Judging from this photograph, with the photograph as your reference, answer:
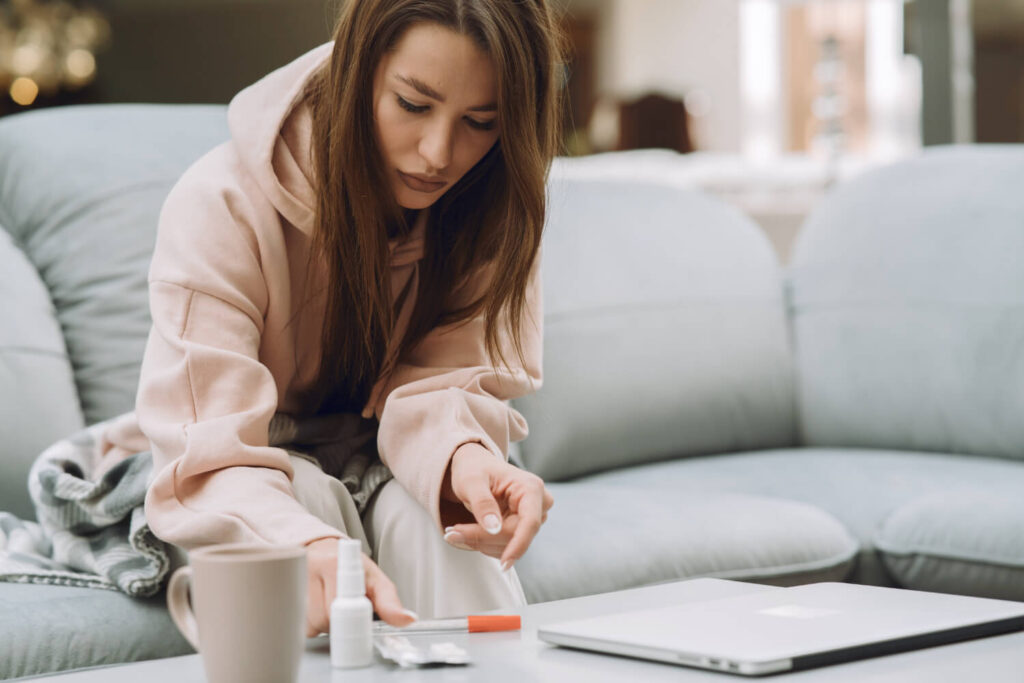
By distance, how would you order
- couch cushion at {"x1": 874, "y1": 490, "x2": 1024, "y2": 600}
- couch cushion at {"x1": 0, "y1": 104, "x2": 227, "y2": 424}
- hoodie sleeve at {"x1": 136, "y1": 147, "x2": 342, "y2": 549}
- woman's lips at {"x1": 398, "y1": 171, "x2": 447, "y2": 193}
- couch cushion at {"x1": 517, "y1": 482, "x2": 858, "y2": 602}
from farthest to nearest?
couch cushion at {"x1": 0, "y1": 104, "x2": 227, "y2": 424}, couch cushion at {"x1": 874, "y1": 490, "x2": 1024, "y2": 600}, couch cushion at {"x1": 517, "y1": 482, "x2": 858, "y2": 602}, woman's lips at {"x1": 398, "y1": 171, "x2": 447, "y2": 193}, hoodie sleeve at {"x1": 136, "y1": 147, "x2": 342, "y2": 549}

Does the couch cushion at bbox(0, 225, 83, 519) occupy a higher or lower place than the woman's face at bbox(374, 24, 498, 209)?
lower

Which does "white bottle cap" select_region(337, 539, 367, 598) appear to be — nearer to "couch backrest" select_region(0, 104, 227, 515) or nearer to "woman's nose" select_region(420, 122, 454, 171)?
"woman's nose" select_region(420, 122, 454, 171)

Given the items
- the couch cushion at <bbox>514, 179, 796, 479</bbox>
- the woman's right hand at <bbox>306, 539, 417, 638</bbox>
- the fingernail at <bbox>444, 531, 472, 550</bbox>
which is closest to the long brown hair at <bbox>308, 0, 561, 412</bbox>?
the fingernail at <bbox>444, 531, 472, 550</bbox>

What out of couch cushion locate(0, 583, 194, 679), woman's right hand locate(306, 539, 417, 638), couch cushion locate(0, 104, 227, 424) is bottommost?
couch cushion locate(0, 583, 194, 679)

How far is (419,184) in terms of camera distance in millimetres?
1147

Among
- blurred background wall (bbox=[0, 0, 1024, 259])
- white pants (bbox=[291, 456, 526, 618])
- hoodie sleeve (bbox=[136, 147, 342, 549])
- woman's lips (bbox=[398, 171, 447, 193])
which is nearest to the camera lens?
hoodie sleeve (bbox=[136, 147, 342, 549])

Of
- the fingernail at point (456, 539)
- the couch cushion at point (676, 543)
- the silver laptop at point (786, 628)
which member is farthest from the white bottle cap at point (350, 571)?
the couch cushion at point (676, 543)

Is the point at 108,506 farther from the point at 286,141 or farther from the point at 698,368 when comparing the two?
the point at 698,368

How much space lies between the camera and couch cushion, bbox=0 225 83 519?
1.38 m

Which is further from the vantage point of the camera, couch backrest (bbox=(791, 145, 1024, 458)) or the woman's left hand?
couch backrest (bbox=(791, 145, 1024, 458))

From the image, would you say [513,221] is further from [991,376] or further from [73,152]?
[991,376]

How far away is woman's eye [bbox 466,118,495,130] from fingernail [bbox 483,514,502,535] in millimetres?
390

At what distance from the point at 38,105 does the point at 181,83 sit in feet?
4.04

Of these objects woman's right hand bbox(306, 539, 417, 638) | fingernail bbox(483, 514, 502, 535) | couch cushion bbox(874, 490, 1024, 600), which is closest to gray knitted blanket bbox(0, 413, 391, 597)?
fingernail bbox(483, 514, 502, 535)
